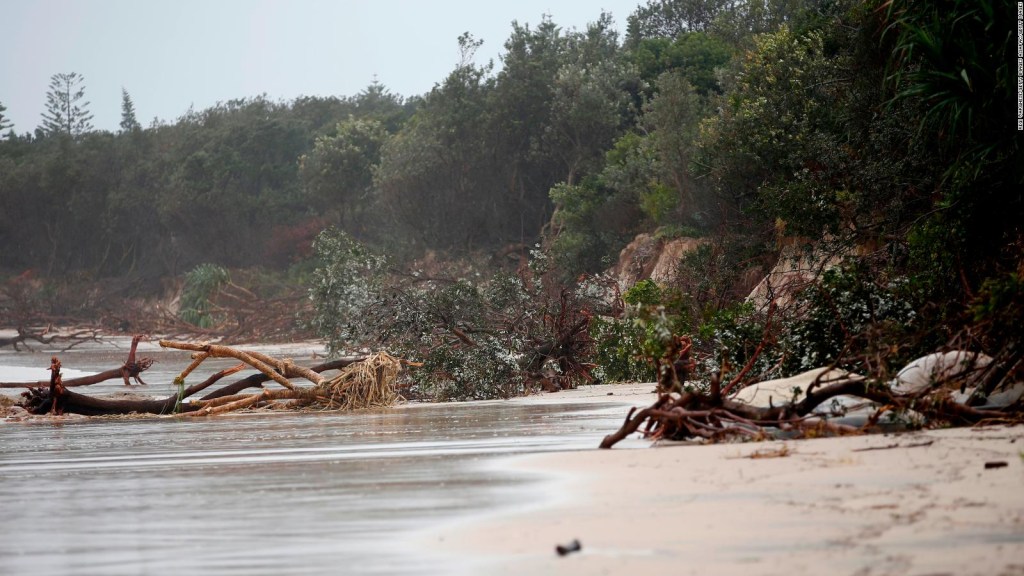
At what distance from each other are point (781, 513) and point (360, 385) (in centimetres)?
1182

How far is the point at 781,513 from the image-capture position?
6.34 meters

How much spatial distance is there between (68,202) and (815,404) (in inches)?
2663

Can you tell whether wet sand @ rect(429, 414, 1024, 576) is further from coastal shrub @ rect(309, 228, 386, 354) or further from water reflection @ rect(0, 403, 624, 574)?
coastal shrub @ rect(309, 228, 386, 354)

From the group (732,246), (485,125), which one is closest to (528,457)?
(732,246)

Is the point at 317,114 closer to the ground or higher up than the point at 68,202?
higher up

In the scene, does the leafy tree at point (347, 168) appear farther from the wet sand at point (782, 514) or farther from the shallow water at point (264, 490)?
the wet sand at point (782, 514)

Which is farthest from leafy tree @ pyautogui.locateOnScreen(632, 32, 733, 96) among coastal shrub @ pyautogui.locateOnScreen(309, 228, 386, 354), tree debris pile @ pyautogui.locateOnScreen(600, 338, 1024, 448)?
tree debris pile @ pyautogui.locateOnScreen(600, 338, 1024, 448)

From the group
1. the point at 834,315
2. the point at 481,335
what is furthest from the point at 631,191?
the point at 834,315

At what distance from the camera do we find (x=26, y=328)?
52062 millimetres

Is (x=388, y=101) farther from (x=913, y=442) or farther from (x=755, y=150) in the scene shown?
(x=913, y=442)

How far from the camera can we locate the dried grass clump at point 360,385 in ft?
57.8

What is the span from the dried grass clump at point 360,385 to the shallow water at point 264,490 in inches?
79.1

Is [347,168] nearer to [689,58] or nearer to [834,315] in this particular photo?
[689,58]

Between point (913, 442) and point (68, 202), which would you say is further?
point (68, 202)
